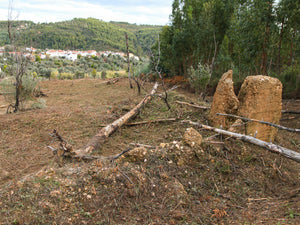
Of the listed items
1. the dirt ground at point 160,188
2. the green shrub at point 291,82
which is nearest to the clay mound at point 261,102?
the dirt ground at point 160,188

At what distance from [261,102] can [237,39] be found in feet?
29.3

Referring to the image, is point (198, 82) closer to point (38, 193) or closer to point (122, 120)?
point (122, 120)

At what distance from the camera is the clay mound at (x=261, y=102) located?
448cm

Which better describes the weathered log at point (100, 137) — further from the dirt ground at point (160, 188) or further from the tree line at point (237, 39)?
the tree line at point (237, 39)

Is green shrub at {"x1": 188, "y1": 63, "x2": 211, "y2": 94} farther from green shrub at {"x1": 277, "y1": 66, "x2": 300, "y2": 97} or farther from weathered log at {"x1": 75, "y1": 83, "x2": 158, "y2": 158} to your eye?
weathered log at {"x1": 75, "y1": 83, "x2": 158, "y2": 158}

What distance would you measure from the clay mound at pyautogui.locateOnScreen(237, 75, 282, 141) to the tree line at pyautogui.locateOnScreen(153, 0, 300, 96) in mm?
2814

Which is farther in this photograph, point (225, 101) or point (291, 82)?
point (291, 82)

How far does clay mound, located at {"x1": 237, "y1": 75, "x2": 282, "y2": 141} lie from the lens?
448 centimetres

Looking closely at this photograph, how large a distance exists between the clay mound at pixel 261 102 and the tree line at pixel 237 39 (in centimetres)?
281

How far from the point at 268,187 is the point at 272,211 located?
80cm

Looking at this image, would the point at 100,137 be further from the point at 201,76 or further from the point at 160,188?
the point at 201,76

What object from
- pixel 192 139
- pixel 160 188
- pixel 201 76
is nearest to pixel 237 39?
→ pixel 201 76

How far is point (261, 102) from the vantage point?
4.53m

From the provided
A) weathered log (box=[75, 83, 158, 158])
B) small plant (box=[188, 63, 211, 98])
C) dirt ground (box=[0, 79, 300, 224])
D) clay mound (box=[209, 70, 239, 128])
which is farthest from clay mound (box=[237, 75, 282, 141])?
small plant (box=[188, 63, 211, 98])
